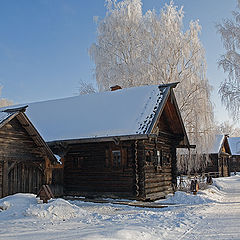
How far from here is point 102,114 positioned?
56.1 feet

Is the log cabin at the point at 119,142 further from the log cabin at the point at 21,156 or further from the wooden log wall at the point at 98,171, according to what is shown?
the log cabin at the point at 21,156

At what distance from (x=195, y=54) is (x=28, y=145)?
16.4 meters

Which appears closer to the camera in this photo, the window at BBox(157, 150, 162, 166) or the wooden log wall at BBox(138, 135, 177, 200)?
the wooden log wall at BBox(138, 135, 177, 200)

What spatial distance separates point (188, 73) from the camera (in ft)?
80.3

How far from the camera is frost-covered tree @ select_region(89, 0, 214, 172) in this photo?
23203mm

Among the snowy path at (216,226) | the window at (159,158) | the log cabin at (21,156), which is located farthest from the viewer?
the window at (159,158)

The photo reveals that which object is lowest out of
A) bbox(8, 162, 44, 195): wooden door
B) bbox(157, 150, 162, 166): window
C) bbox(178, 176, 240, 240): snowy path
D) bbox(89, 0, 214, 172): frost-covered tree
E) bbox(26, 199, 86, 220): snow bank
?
bbox(178, 176, 240, 240): snowy path

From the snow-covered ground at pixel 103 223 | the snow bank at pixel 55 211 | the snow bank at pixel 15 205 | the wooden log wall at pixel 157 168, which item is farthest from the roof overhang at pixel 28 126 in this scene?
the wooden log wall at pixel 157 168

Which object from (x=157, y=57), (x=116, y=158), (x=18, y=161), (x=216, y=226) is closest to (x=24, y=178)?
(x=18, y=161)

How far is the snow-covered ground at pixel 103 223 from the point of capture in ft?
24.7

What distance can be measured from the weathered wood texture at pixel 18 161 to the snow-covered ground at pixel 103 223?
5.60ft

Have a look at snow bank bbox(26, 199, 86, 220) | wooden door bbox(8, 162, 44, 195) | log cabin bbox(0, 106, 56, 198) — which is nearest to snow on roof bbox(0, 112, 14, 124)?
log cabin bbox(0, 106, 56, 198)

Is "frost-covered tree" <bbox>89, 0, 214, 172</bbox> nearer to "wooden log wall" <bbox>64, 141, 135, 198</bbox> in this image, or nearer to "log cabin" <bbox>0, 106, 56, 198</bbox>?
"wooden log wall" <bbox>64, 141, 135, 198</bbox>

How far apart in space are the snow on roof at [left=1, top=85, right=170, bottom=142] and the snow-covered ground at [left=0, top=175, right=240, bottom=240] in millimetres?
4286
